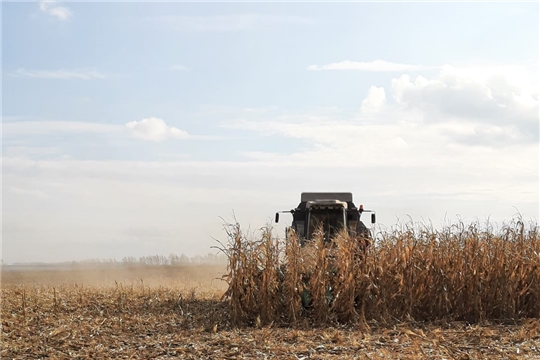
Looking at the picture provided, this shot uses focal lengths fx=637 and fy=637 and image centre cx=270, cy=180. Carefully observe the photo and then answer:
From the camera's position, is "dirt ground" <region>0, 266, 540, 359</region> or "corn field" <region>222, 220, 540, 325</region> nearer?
"dirt ground" <region>0, 266, 540, 359</region>

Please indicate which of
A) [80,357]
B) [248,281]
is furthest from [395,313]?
[80,357]

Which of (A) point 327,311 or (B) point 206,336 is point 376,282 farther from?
(B) point 206,336

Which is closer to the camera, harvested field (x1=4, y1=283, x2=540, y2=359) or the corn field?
harvested field (x1=4, y1=283, x2=540, y2=359)

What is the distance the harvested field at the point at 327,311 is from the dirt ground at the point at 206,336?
0.03 metres

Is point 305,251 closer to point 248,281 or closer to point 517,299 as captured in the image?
point 248,281

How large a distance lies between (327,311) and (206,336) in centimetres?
257

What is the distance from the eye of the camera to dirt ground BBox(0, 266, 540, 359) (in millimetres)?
9789

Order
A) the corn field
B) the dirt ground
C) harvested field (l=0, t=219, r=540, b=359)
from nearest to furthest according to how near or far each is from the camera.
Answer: the dirt ground < harvested field (l=0, t=219, r=540, b=359) < the corn field

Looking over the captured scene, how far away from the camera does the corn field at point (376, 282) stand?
40.8ft

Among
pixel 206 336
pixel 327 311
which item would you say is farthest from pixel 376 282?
pixel 206 336

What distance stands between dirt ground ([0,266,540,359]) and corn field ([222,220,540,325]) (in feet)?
1.63

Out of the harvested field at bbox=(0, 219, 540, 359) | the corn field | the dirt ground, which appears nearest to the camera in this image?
the dirt ground

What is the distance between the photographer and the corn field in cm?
1243

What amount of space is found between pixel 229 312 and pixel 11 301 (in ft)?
18.9
